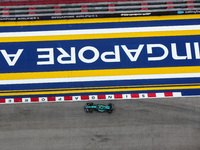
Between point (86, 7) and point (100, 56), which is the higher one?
point (86, 7)

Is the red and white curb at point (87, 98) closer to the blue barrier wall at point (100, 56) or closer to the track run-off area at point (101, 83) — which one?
the track run-off area at point (101, 83)

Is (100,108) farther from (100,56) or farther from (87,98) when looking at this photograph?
(100,56)

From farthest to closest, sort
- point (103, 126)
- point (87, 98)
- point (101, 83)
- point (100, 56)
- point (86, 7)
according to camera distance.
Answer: point (86, 7)
point (100, 56)
point (101, 83)
point (87, 98)
point (103, 126)

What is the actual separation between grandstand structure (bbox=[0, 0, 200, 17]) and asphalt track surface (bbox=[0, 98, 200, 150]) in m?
6.54

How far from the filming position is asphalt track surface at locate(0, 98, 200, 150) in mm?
11141

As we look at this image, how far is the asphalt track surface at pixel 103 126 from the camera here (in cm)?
1114

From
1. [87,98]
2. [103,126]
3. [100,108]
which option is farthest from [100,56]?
[103,126]

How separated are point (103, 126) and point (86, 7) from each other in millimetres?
8430

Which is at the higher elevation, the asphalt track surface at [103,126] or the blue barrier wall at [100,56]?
the blue barrier wall at [100,56]

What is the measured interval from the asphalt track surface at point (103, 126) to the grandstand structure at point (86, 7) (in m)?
6.54

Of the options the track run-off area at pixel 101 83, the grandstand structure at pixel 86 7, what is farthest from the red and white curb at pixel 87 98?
the grandstand structure at pixel 86 7

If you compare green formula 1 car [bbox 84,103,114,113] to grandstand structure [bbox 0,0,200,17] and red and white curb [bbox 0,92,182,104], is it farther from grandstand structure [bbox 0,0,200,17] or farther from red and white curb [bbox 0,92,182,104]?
grandstand structure [bbox 0,0,200,17]

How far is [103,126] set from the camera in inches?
447

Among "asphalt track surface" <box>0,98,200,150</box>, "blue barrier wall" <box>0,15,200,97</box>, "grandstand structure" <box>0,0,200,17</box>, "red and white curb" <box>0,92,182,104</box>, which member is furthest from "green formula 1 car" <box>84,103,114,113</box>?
"grandstand structure" <box>0,0,200,17</box>
